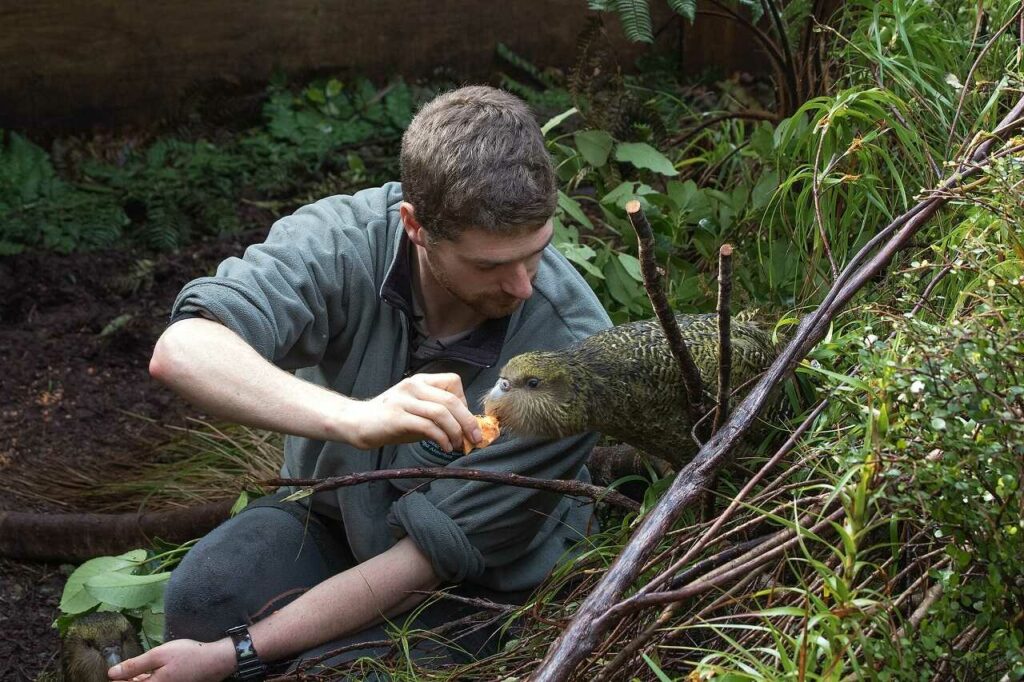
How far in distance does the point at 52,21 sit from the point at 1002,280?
5.36m

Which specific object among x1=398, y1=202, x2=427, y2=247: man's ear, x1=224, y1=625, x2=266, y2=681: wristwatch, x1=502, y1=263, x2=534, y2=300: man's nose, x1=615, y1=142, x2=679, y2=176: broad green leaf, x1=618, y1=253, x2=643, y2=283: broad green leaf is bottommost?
x1=224, y1=625, x2=266, y2=681: wristwatch

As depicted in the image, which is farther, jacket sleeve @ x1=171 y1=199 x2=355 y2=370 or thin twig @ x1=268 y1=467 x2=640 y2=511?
jacket sleeve @ x1=171 y1=199 x2=355 y2=370

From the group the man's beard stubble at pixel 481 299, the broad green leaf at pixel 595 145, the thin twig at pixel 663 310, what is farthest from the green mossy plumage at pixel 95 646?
the broad green leaf at pixel 595 145

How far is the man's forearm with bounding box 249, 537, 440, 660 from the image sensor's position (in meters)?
3.19

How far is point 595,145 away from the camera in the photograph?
4352 millimetres

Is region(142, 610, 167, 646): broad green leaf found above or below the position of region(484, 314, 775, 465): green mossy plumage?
below

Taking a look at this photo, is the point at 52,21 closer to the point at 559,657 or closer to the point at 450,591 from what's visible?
the point at 450,591

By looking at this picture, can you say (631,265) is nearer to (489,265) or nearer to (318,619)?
(489,265)

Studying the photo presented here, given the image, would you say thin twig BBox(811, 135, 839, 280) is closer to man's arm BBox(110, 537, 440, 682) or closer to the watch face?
man's arm BBox(110, 537, 440, 682)

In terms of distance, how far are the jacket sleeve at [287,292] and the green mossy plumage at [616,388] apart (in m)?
0.53

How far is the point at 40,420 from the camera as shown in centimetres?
502

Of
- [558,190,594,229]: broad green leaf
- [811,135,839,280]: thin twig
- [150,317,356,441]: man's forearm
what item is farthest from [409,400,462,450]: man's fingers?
[558,190,594,229]: broad green leaf

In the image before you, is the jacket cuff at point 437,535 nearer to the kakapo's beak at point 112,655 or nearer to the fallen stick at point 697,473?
the fallen stick at point 697,473

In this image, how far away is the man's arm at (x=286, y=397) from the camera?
2506 mm
